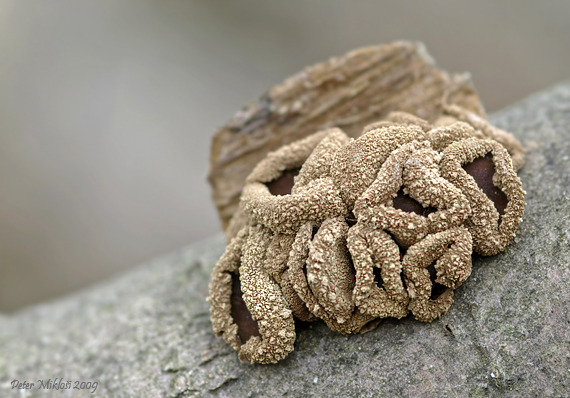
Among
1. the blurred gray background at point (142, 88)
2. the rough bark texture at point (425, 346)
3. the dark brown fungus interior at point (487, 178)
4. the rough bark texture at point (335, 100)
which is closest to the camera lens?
the rough bark texture at point (425, 346)

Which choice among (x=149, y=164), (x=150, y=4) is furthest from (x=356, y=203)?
(x=150, y=4)

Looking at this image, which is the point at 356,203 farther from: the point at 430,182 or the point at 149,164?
the point at 149,164

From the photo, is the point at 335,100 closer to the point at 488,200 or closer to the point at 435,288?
the point at 488,200

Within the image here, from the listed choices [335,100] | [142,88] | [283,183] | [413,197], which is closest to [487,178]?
[413,197]

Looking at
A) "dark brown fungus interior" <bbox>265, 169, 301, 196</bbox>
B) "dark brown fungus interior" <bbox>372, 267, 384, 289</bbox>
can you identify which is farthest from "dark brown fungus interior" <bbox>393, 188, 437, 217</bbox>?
"dark brown fungus interior" <bbox>265, 169, 301, 196</bbox>

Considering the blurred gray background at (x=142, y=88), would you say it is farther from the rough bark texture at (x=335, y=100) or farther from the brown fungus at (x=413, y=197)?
the brown fungus at (x=413, y=197)

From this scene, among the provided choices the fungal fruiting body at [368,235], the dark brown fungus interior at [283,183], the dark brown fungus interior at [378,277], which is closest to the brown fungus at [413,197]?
the fungal fruiting body at [368,235]

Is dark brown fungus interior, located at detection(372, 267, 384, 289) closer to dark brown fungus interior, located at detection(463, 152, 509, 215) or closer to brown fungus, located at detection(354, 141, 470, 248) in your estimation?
brown fungus, located at detection(354, 141, 470, 248)

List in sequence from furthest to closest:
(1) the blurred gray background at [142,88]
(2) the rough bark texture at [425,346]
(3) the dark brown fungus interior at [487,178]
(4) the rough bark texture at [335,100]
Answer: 1. (1) the blurred gray background at [142,88]
2. (4) the rough bark texture at [335,100]
3. (3) the dark brown fungus interior at [487,178]
4. (2) the rough bark texture at [425,346]
